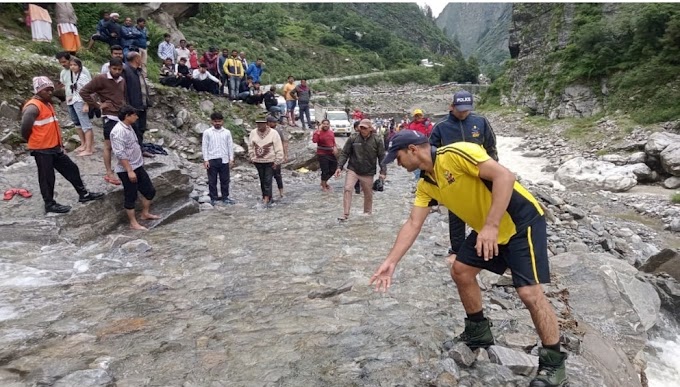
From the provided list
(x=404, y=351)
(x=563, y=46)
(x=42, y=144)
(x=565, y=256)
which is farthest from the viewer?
(x=563, y=46)

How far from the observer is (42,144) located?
5977 millimetres

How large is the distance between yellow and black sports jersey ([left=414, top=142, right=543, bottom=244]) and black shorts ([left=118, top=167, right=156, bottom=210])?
5312mm

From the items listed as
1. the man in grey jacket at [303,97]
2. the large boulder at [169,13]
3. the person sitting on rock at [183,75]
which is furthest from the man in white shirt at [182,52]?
the man in grey jacket at [303,97]

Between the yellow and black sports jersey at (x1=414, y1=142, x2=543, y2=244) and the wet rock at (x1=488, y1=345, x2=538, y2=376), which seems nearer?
the yellow and black sports jersey at (x1=414, y1=142, x2=543, y2=244)

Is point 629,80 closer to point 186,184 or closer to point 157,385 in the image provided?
point 186,184

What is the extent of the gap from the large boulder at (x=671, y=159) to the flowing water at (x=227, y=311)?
10992mm

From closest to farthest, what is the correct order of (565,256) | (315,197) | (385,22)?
(565,256) → (315,197) → (385,22)

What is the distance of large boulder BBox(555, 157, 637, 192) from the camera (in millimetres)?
13925

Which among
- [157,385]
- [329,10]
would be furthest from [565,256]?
[329,10]

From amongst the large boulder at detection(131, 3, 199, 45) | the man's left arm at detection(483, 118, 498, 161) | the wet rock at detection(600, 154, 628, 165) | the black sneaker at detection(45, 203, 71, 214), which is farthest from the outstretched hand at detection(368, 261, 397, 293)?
the large boulder at detection(131, 3, 199, 45)

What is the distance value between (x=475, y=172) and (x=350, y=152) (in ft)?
17.0

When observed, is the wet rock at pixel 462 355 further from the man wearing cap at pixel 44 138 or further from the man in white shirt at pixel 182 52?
the man in white shirt at pixel 182 52

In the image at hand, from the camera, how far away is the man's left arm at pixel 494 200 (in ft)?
8.79

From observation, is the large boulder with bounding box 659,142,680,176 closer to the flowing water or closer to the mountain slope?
the flowing water
